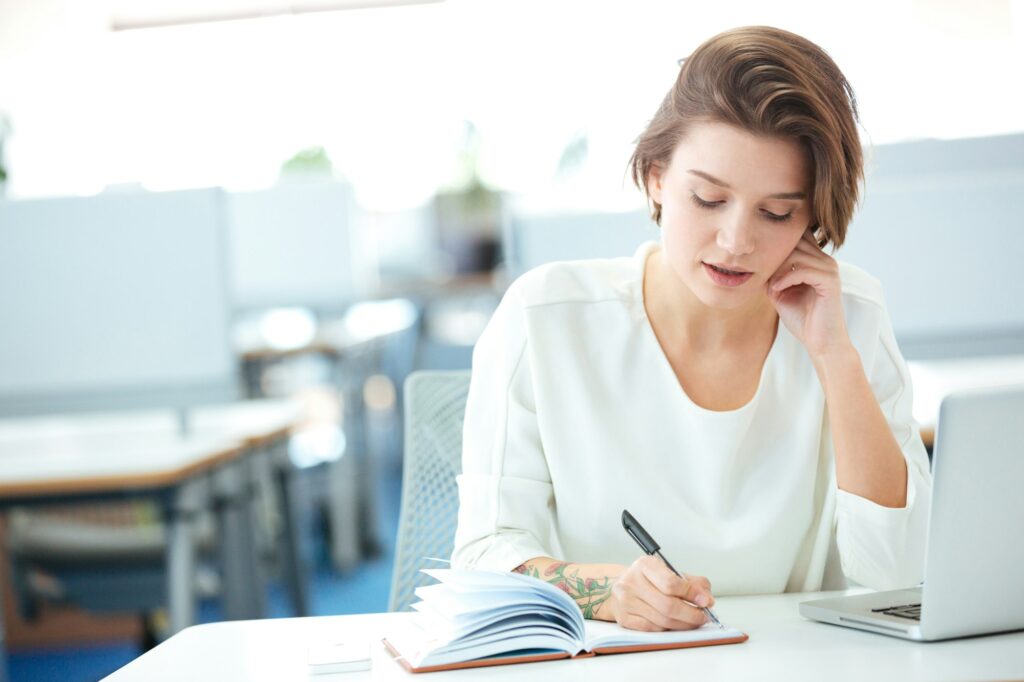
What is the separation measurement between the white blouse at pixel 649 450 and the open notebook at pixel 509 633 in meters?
0.28

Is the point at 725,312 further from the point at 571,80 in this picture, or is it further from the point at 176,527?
the point at 571,80

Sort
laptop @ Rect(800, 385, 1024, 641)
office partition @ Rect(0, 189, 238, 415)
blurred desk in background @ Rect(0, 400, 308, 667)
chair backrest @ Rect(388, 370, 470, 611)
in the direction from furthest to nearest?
office partition @ Rect(0, 189, 238, 415), blurred desk in background @ Rect(0, 400, 308, 667), chair backrest @ Rect(388, 370, 470, 611), laptop @ Rect(800, 385, 1024, 641)

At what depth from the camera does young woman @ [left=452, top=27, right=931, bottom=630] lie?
1.21m

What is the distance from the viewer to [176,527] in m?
2.14

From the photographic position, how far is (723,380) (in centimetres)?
136

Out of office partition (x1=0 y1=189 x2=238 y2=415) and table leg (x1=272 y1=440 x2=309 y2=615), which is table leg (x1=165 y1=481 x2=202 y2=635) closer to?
office partition (x1=0 y1=189 x2=238 y2=415)

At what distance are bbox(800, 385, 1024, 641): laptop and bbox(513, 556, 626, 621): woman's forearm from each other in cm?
27

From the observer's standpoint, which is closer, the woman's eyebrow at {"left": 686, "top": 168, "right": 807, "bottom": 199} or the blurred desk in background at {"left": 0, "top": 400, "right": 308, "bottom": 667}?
the woman's eyebrow at {"left": 686, "top": 168, "right": 807, "bottom": 199}

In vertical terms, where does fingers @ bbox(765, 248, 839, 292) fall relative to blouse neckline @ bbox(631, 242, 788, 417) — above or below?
above

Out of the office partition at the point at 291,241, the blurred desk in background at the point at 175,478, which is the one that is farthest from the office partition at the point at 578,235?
the office partition at the point at 291,241

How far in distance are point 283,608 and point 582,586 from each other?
2.67 m

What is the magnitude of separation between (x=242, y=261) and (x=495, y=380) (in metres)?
3.30

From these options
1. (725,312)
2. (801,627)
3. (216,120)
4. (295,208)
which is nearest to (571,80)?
(216,120)

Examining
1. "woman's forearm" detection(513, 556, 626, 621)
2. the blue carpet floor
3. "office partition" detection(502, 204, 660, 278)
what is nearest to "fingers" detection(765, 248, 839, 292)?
"woman's forearm" detection(513, 556, 626, 621)
